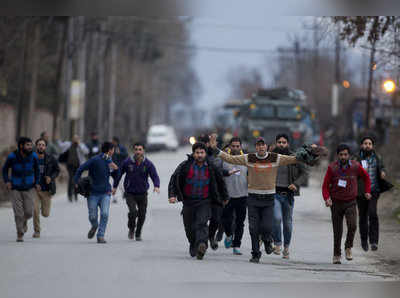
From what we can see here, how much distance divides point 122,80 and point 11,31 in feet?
114

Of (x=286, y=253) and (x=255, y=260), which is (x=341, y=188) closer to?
(x=286, y=253)

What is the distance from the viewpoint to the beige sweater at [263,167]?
13.3 metres

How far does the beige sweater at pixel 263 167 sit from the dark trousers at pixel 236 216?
924 mm

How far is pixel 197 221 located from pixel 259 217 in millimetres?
874

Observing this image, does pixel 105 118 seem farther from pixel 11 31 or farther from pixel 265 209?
pixel 265 209

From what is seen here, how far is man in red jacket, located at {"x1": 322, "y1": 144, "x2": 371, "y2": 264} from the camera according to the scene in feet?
43.2

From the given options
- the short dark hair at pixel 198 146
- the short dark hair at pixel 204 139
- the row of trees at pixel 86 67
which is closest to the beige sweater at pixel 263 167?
the short dark hair at pixel 198 146

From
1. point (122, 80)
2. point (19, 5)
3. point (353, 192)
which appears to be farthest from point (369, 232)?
point (122, 80)

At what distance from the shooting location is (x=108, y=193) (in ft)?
51.5

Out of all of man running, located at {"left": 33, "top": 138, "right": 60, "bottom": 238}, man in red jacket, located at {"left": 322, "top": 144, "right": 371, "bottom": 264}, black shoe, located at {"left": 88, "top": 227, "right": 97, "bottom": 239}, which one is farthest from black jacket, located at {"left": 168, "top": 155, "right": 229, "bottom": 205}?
man running, located at {"left": 33, "top": 138, "right": 60, "bottom": 238}

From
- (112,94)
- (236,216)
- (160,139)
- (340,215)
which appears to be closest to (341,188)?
(340,215)

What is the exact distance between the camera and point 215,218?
14242 mm

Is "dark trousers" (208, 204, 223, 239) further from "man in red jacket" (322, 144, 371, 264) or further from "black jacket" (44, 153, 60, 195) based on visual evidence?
"black jacket" (44, 153, 60, 195)

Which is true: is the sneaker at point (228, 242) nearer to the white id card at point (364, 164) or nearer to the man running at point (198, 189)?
the man running at point (198, 189)
